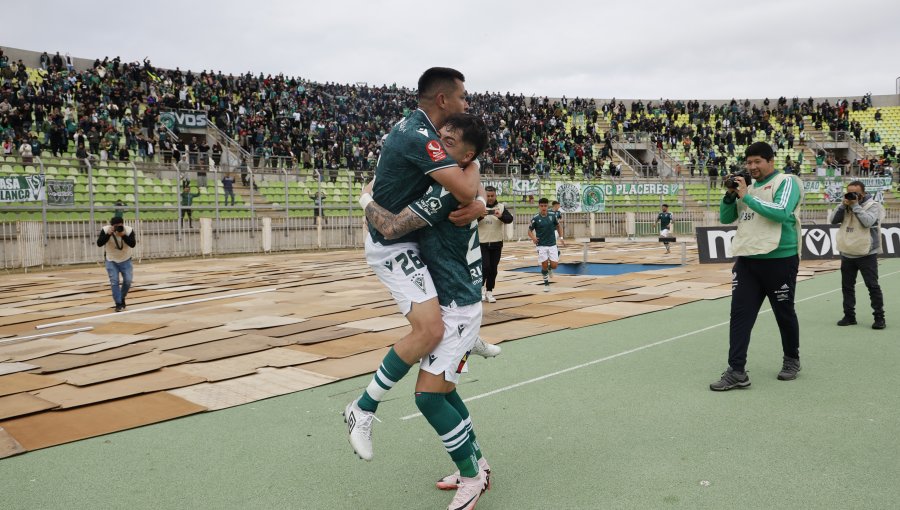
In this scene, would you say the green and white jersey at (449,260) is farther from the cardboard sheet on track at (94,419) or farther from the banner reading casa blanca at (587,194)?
the banner reading casa blanca at (587,194)

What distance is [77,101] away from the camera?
2781 centimetres

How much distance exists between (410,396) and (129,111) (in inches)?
1046

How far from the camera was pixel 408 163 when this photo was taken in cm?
329

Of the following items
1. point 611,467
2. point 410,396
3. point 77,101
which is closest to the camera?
point 611,467

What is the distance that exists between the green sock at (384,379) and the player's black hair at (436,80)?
4.08 feet

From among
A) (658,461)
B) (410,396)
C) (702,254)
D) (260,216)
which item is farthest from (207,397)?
(260,216)

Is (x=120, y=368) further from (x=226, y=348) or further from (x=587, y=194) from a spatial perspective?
(x=587, y=194)

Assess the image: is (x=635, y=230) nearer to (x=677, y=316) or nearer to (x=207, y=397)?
(x=677, y=316)

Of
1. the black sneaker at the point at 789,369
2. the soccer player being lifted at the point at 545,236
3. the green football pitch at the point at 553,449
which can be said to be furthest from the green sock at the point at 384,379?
the soccer player being lifted at the point at 545,236

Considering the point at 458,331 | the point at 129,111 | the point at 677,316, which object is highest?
the point at 129,111

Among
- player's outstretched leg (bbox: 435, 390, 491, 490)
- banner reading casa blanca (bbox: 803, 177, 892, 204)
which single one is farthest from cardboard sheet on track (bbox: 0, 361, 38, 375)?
banner reading casa blanca (bbox: 803, 177, 892, 204)

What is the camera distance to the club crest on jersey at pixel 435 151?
10.3ft

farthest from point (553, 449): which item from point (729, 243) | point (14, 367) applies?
point (729, 243)

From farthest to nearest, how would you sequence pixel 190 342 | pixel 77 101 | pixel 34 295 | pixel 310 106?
pixel 310 106
pixel 77 101
pixel 34 295
pixel 190 342
